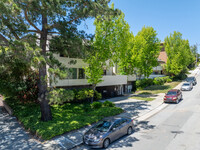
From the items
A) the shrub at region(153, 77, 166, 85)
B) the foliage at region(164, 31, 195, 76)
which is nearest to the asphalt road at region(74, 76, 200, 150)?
the shrub at region(153, 77, 166, 85)

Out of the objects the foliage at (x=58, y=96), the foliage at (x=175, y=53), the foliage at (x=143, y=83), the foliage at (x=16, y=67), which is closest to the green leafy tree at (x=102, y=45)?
the foliage at (x=16, y=67)

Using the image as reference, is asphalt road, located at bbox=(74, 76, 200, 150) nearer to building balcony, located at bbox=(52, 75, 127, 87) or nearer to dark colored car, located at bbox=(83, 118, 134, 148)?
dark colored car, located at bbox=(83, 118, 134, 148)

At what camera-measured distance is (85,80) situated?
21.2 m

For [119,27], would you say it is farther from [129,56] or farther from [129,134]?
[129,134]

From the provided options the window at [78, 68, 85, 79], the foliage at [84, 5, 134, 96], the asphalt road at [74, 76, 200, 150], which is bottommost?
the asphalt road at [74, 76, 200, 150]

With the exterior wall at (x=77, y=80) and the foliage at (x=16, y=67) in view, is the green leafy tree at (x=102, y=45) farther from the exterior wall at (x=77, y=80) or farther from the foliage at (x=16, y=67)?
the foliage at (x=16, y=67)

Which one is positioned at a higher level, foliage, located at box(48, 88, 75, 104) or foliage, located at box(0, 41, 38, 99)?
foliage, located at box(0, 41, 38, 99)

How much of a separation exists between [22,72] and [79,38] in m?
8.39

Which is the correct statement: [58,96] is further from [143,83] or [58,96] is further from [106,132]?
[143,83]

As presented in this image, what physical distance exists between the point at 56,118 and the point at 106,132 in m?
5.91

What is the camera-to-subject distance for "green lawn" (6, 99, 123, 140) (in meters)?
11.1

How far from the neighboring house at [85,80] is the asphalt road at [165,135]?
792 cm

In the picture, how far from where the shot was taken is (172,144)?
9406mm

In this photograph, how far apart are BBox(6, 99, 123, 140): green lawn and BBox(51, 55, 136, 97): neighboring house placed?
295cm
